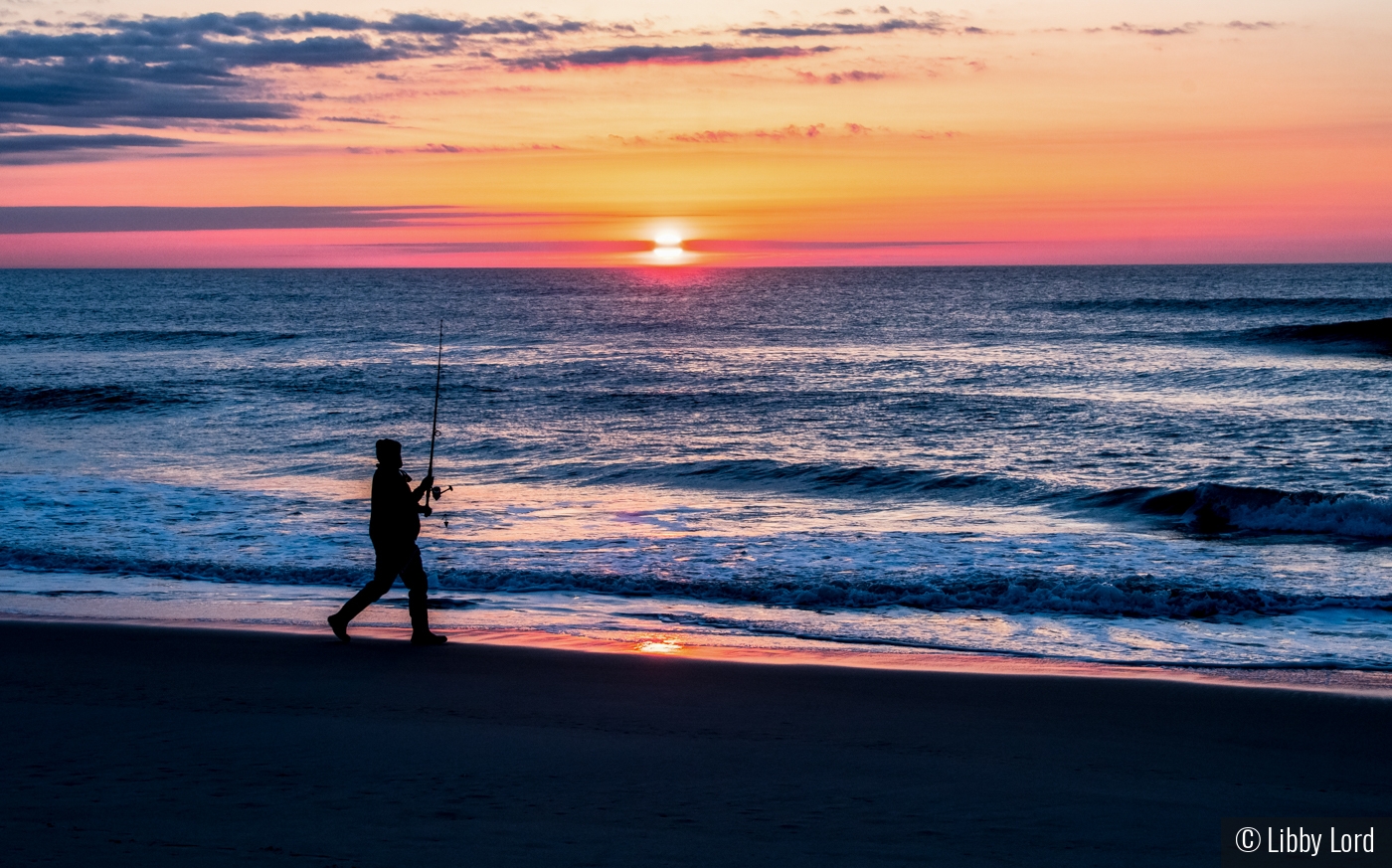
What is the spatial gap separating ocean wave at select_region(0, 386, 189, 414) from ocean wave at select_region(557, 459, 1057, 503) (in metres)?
13.3

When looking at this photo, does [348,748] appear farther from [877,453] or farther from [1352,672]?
[877,453]

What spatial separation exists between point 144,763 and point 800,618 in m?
4.98

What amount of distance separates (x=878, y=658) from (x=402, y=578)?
331 centimetres

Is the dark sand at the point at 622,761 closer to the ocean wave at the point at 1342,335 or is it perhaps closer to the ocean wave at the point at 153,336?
the ocean wave at the point at 1342,335

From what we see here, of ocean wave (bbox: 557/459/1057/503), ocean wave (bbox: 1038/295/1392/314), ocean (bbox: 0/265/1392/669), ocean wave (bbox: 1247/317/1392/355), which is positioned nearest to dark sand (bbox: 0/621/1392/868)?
ocean (bbox: 0/265/1392/669)

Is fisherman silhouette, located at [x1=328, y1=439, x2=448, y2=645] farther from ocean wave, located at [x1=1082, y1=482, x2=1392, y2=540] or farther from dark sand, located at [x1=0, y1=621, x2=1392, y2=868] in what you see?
ocean wave, located at [x1=1082, y1=482, x2=1392, y2=540]

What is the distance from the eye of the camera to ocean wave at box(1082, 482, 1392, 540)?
11.8m

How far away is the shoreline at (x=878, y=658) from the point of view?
257 inches

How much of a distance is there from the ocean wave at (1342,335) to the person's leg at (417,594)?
37.5m

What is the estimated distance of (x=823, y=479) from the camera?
49.1ft

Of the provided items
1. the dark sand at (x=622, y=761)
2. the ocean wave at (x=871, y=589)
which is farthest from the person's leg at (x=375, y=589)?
the ocean wave at (x=871, y=589)

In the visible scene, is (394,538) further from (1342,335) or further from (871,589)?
(1342,335)

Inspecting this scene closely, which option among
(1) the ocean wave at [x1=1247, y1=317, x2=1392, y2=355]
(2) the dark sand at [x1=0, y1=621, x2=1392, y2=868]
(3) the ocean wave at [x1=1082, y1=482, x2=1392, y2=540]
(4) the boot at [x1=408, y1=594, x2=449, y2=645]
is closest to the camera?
(2) the dark sand at [x1=0, y1=621, x2=1392, y2=868]

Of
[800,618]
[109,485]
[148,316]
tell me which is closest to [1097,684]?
[800,618]
